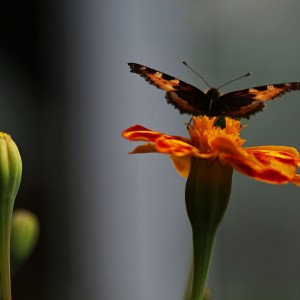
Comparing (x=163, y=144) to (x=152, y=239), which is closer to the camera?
(x=163, y=144)

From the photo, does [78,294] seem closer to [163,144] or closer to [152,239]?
[152,239]

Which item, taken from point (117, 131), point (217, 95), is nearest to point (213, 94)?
point (217, 95)

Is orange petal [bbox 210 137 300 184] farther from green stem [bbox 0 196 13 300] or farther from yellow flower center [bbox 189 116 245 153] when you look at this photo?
green stem [bbox 0 196 13 300]

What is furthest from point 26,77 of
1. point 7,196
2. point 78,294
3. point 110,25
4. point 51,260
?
point 7,196

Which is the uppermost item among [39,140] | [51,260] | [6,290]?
[39,140]

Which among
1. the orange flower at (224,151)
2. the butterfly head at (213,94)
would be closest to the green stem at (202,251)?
the orange flower at (224,151)

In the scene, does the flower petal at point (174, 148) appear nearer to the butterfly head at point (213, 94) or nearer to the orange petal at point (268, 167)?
the orange petal at point (268, 167)

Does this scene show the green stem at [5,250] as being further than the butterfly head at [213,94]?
No
